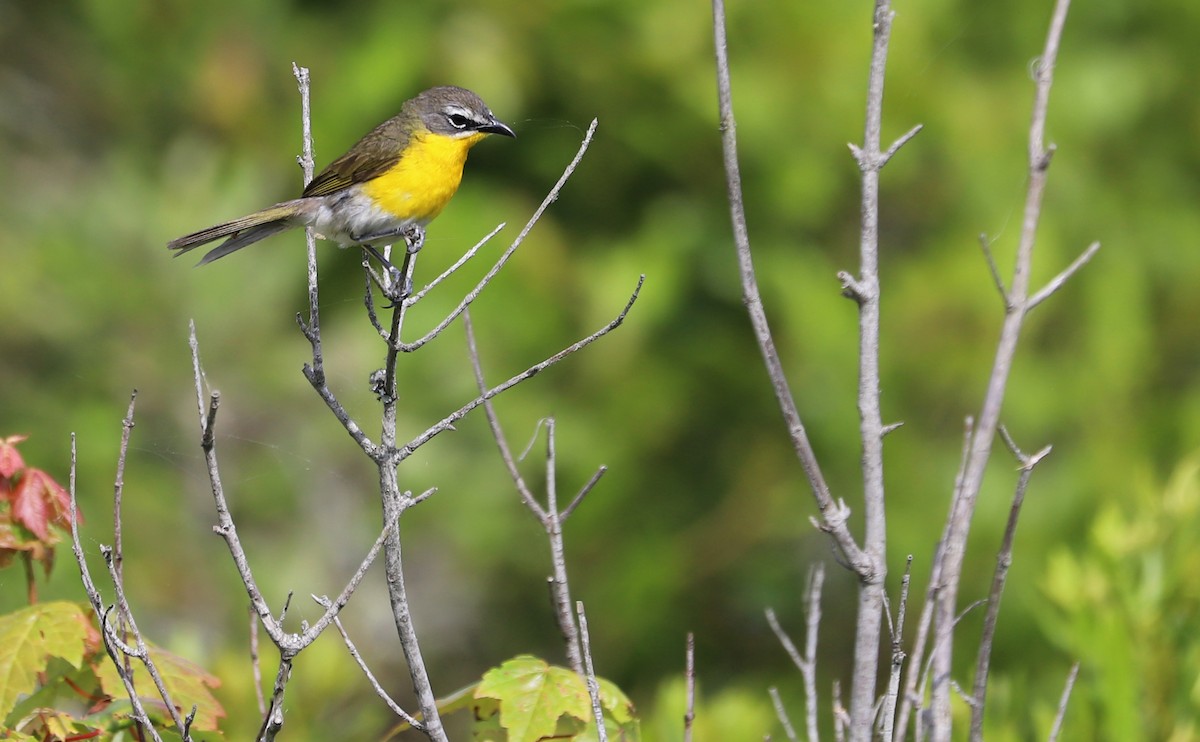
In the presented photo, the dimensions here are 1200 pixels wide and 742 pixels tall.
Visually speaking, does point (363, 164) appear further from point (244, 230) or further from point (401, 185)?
point (244, 230)

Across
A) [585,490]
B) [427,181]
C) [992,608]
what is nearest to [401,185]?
[427,181]

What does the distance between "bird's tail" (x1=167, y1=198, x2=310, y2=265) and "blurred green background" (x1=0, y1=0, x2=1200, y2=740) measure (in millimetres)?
1986

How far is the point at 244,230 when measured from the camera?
2391 mm

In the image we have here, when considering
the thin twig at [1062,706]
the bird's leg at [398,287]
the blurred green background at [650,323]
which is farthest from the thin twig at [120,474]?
the blurred green background at [650,323]

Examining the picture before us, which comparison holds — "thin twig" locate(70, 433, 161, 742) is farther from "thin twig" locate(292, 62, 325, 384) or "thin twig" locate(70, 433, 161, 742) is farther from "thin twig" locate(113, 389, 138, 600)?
"thin twig" locate(292, 62, 325, 384)

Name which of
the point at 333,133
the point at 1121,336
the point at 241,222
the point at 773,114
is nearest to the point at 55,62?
the point at 333,133

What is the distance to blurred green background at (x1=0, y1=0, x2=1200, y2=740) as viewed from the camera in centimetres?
460

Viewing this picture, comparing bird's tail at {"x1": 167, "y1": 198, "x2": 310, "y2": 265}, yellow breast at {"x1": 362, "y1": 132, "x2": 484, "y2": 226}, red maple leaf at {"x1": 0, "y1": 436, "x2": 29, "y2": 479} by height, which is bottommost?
red maple leaf at {"x1": 0, "y1": 436, "x2": 29, "y2": 479}

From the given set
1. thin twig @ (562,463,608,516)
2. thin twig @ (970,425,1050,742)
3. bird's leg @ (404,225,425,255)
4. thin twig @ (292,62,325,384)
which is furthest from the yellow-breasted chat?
thin twig @ (970,425,1050,742)

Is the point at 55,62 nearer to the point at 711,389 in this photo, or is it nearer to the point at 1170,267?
the point at 711,389

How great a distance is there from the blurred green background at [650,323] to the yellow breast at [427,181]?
2.01m

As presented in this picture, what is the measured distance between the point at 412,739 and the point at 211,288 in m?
2.01

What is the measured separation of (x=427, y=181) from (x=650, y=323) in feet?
7.80

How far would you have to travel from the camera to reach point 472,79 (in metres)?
4.73
